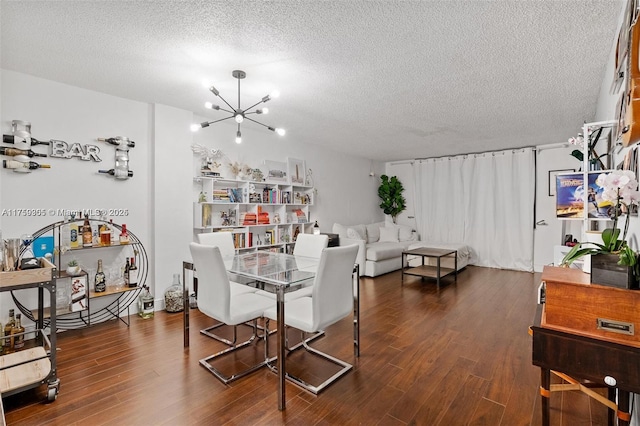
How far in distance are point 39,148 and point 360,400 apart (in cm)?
360

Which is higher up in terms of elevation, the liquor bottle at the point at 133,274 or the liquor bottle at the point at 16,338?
the liquor bottle at the point at 133,274

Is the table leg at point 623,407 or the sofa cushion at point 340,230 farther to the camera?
the sofa cushion at point 340,230

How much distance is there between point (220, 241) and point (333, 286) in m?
1.60

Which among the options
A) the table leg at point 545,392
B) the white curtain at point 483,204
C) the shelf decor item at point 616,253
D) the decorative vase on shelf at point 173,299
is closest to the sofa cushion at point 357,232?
the white curtain at point 483,204

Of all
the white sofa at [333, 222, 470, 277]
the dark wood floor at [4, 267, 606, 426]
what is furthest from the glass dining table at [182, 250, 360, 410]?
the white sofa at [333, 222, 470, 277]

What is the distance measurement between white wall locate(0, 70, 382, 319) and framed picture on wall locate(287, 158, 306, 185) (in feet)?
1.42

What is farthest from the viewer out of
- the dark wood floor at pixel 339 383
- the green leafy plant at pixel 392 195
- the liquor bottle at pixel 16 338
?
the green leafy plant at pixel 392 195

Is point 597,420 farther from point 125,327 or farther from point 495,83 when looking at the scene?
point 125,327

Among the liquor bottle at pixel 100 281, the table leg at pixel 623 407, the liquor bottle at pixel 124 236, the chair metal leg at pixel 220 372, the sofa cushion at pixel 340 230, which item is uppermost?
the liquor bottle at pixel 124 236

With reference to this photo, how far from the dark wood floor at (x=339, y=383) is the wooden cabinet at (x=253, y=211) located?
1333mm

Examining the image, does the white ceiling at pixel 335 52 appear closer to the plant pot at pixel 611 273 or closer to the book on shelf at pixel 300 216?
the plant pot at pixel 611 273

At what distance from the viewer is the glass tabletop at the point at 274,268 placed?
2.12 meters

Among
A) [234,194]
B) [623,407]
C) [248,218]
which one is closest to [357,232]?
[248,218]

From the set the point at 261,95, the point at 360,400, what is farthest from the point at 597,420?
the point at 261,95
